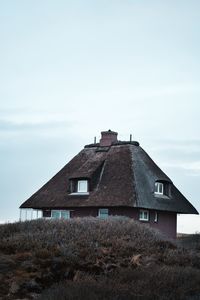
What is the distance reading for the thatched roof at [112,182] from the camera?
44.3 metres

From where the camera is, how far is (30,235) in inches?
568

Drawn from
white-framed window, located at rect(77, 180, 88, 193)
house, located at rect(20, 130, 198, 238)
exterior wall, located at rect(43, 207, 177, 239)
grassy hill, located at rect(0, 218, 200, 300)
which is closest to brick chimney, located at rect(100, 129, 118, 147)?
house, located at rect(20, 130, 198, 238)

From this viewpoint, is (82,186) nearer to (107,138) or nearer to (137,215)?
(137,215)

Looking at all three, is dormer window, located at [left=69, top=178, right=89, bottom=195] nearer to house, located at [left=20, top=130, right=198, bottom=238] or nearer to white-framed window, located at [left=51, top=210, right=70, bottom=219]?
house, located at [left=20, top=130, right=198, bottom=238]

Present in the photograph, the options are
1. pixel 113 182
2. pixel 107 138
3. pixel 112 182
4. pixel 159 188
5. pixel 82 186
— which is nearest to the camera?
pixel 113 182

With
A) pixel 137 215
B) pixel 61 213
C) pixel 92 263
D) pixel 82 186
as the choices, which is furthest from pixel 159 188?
pixel 92 263

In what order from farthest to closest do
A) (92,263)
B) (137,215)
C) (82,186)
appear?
(82,186) < (137,215) < (92,263)

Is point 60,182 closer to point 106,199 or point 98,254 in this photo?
point 106,199

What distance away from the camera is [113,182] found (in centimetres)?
4569

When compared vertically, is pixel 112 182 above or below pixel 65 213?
above

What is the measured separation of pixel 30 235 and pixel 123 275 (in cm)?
417

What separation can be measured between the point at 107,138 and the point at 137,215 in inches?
401

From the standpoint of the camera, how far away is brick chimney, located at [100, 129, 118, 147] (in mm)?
51375

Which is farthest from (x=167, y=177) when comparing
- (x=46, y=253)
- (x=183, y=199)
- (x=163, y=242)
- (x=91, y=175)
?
(x=46, y=253)
